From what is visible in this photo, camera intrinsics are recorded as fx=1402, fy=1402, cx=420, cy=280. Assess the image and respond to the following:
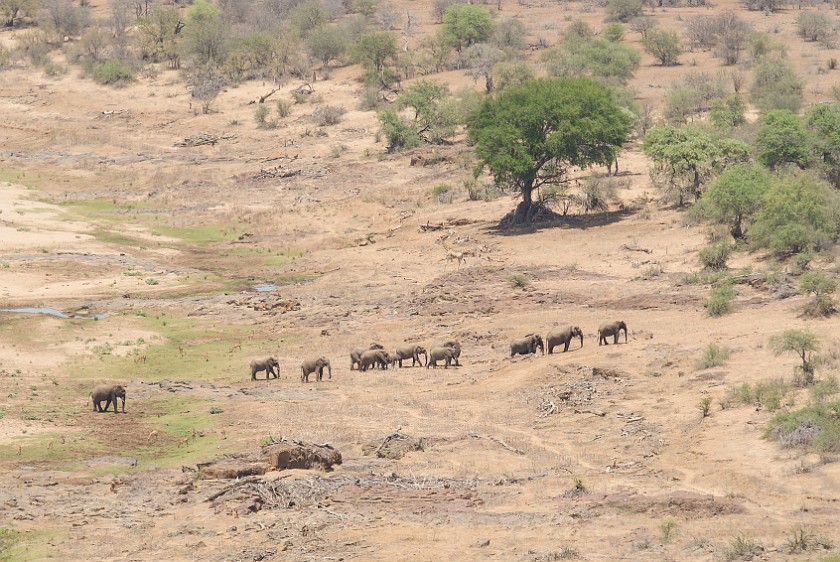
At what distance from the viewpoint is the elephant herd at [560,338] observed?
37.3 meters

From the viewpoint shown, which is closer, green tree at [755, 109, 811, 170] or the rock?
the rock

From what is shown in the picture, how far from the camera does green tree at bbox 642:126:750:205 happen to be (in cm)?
5650

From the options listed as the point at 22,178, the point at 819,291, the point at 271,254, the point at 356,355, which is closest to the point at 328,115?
the point at 22,178

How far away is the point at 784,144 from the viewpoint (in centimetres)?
5531

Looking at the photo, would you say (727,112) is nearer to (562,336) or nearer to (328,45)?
(562,336)

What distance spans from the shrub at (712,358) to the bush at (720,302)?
542cm

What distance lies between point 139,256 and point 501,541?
123 feet

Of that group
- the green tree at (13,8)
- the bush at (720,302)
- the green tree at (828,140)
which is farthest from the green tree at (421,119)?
the green tree at (13,8)

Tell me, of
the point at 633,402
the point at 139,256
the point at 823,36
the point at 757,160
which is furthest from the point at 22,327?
the point at 823,36

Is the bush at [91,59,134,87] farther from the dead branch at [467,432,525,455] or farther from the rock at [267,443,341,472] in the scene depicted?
the rock at [267,443,341,472]

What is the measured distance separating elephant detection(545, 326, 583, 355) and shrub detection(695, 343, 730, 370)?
15.5ft

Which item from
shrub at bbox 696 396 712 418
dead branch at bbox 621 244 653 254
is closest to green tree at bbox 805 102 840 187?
dead branch at bbox 621 244 653 254

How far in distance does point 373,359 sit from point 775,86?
4010 cm

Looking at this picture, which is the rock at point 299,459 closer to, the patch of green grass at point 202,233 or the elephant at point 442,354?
the elephant at point 442,354
